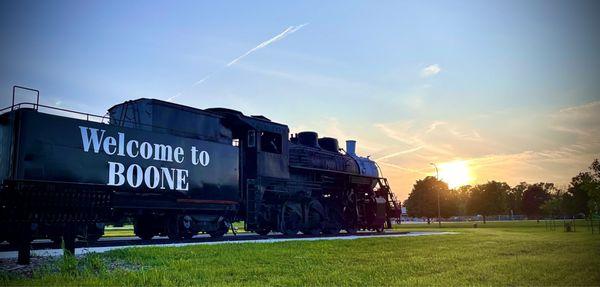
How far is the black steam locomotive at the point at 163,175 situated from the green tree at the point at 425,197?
62600 millimetres

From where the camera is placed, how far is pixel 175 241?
15992 millimetres

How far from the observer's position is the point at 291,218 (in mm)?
21734

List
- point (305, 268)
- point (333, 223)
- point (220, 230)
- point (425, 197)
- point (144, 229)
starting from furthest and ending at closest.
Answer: point (425, 197) → point (333, 223) → point (220, 230) → point (144, 229) → point (305, 268)

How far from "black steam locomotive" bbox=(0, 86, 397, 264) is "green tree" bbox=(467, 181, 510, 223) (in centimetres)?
8055

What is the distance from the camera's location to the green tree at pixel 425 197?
279 ft

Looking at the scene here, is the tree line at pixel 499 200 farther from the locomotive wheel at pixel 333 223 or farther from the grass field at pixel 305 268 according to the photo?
the grass field at pixel 305 268

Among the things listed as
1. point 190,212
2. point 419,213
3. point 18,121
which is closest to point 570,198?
point 419,213

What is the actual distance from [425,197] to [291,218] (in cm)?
6906

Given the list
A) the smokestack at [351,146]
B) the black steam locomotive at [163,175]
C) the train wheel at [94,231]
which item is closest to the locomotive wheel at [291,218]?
the black steam locomotive at [163,175]

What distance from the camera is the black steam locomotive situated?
1173cm

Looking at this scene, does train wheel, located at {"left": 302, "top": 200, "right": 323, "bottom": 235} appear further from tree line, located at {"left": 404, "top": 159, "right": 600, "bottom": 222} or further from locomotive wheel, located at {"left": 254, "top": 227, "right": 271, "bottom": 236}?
tree line, located at {"left": 404, "top": 159, "right": 600, "bottom": 222}

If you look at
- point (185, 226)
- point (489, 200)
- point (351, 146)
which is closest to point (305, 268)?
point (185, 226)

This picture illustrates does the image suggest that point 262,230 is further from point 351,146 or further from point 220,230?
point 351,146

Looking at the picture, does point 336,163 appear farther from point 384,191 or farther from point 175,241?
point 175,241
